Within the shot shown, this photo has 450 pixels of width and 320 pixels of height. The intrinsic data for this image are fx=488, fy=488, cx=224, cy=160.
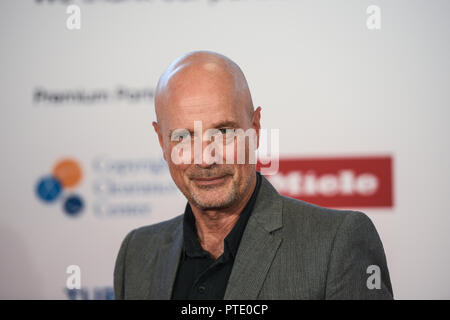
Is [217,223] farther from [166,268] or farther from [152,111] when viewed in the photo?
[152,111]

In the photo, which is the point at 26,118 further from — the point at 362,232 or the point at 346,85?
the point at 362,232

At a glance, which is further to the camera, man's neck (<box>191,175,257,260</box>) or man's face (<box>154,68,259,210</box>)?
man's neck (<box>191,175,257,260</box>)

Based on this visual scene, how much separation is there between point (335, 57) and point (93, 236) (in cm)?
183

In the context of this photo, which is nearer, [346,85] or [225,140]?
[225,140]

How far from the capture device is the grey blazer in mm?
1503

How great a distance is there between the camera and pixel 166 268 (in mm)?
1766

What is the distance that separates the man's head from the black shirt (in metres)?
0.10

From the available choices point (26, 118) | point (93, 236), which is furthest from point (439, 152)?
point (26, 118)

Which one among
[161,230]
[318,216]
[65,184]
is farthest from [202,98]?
[65,184]

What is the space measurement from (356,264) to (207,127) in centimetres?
63

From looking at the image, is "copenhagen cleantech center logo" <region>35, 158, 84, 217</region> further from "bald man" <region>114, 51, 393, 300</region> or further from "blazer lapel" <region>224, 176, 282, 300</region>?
"blazer lapel" <region>224, 176, 282, 300</region>

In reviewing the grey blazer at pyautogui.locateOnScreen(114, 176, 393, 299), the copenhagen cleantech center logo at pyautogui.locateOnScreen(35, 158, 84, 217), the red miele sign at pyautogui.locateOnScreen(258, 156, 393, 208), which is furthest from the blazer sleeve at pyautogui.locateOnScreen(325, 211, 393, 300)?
the copenhagen cleantech center logo at pyautogui.locateOnScreen(35, 158, 84, 217)

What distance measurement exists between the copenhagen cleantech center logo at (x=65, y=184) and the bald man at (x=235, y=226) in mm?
1437

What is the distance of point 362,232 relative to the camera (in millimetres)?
1568
